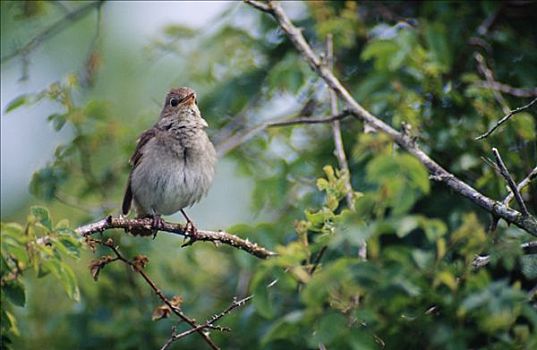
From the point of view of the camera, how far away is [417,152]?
17.0 ft

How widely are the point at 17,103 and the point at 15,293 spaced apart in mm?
2845

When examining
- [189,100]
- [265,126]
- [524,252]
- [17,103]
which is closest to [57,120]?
[17,103]

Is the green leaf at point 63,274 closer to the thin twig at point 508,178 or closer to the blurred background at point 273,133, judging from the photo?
the blurred background at point 273,133

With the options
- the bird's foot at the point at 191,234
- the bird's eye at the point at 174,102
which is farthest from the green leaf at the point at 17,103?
the bird's foot at the point at 191,234

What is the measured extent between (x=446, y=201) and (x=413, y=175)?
2.98 m

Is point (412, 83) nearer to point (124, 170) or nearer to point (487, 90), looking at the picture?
point (487, 90)

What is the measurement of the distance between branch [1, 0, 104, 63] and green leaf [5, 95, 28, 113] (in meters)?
0.42

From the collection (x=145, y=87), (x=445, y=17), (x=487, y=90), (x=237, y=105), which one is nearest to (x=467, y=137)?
(x=487, y=90)

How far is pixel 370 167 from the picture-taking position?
3.51m

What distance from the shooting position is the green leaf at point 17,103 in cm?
640

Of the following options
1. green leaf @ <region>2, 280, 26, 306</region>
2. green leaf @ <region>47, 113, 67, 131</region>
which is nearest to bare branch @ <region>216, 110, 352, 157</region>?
green leaf @ <region>47, 113, 67, 131</region>

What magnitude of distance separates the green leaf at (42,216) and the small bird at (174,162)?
2691 millimetres

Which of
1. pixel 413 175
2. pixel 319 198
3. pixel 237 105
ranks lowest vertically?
pixel 319 198

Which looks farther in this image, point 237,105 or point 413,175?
point 237,105
